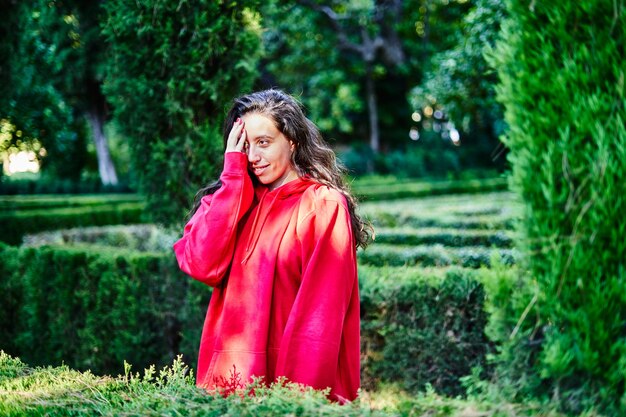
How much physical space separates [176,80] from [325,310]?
9.52ft

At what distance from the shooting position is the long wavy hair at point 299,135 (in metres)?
2.63

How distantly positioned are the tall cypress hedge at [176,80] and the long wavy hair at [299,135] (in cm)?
185

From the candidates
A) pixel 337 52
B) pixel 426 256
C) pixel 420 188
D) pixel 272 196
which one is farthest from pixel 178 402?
pixel 337 52

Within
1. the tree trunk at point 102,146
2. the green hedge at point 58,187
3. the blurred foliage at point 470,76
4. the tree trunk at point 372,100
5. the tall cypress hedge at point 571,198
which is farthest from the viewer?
the tree trunk at point 372,100

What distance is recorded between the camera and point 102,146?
27125 millimetres

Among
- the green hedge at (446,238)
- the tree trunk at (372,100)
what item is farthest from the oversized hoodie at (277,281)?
the tree trunk at (372,100)

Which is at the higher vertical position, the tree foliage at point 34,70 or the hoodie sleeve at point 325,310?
the tree foliage at point 34,70

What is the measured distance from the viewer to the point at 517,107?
182cm

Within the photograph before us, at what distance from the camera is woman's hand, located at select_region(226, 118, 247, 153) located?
2561 mm

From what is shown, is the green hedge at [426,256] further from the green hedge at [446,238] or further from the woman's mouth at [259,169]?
the woman's mouth at [259,169]

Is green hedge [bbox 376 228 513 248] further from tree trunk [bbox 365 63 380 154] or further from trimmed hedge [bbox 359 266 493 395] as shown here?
tree trunk [bbox 365 63 380 154]

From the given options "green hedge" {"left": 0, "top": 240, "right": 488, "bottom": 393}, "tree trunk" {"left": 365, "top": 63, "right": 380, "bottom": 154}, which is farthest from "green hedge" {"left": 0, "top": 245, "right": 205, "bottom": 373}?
"tree trunk" {"left": 365, "top": 63, "right": 380, "bottom": 154}

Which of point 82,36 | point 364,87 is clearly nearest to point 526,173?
point 82,36

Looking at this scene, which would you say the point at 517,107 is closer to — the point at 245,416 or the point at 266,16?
the point at 245,416
